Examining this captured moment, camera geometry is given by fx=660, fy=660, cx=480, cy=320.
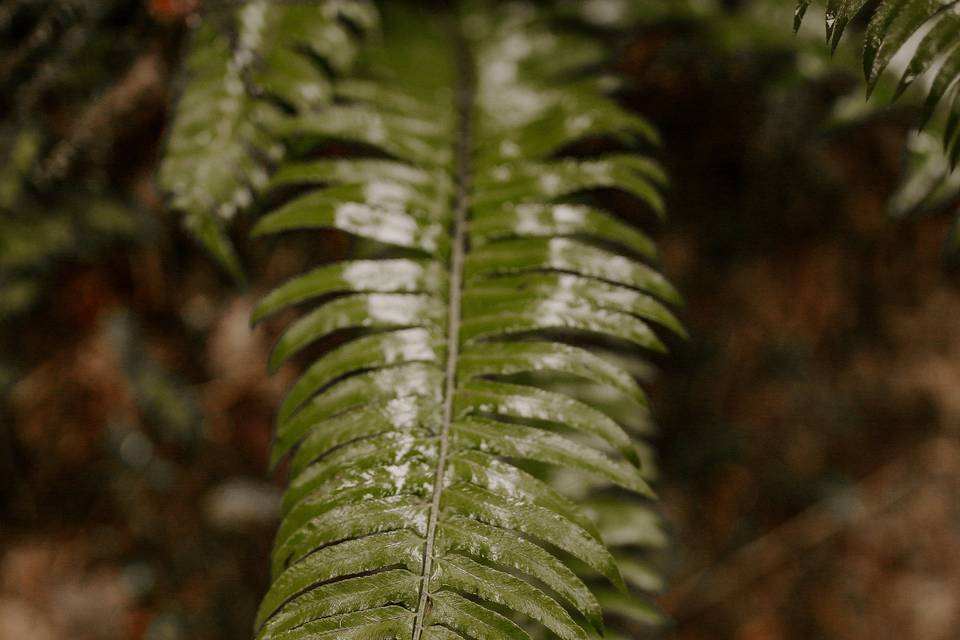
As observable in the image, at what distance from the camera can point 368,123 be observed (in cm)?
148

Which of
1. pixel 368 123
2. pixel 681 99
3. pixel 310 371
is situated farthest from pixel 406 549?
pixel 681 99

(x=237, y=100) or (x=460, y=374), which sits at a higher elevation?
(x=237, y=100)

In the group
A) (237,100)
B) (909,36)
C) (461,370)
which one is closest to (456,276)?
(461,370)

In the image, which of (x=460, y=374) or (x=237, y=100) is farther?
(x=237, y=100)

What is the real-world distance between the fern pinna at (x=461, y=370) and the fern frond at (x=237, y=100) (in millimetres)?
65

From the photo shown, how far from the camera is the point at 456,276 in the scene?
1292 millimetres

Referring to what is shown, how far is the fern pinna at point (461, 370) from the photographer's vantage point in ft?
2.97

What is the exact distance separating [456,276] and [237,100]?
0.62 m

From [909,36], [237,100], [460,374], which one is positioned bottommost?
[460,374]

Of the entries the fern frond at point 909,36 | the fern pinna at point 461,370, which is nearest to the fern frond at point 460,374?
the fern pinna at point 461,370

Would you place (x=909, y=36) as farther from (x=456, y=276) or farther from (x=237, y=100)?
(x=237, y=100)

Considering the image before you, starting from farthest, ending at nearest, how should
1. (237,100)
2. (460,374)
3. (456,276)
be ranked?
(237,100)
(456,276)
(460,374)

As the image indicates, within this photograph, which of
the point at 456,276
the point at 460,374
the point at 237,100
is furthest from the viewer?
the point at 237,100

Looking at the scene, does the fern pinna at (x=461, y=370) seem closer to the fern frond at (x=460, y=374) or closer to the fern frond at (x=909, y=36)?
the fern frond at (x=460, y=374)
